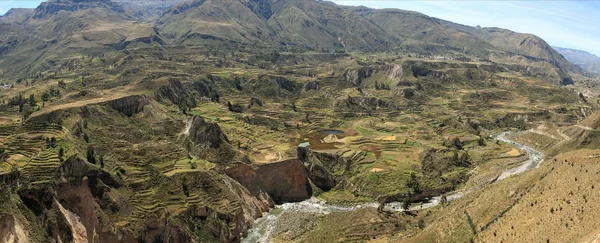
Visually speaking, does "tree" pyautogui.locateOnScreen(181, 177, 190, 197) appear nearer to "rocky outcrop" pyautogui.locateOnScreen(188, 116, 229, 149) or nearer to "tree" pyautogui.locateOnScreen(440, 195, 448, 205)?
"rocky outcrop" pyautogui.locateOnScreen(188, 116, 229, 149)

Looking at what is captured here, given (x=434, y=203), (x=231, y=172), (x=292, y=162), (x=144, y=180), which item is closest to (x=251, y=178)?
(x=231, y=172)

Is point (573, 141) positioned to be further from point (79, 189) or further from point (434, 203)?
point (79, 189)

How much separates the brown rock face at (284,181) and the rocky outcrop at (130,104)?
57688mm

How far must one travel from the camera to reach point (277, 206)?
107 metres

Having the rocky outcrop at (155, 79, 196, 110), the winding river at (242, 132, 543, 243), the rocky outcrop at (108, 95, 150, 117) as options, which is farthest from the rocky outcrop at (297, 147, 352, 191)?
the rocky outcrop at (155, 79, 196, 110)

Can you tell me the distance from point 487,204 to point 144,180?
68048 mm

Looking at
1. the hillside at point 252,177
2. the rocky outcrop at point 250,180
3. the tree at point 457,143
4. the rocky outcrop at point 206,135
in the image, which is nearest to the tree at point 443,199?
the hillside at point 252,177

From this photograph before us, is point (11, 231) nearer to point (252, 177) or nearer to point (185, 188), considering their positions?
point (185, 188)

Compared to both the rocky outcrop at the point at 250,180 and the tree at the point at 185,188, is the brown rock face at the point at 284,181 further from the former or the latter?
the tree at the point at 185,188

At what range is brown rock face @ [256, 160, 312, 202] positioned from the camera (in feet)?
360

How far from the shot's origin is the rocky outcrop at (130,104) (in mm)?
138738

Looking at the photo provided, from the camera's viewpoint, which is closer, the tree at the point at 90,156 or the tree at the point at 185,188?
the tree at the point at 90,156

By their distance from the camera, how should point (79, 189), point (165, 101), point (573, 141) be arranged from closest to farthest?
point (79, 189) → point (573, 141) → point (165, 101)

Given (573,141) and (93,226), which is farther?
(573,141)
